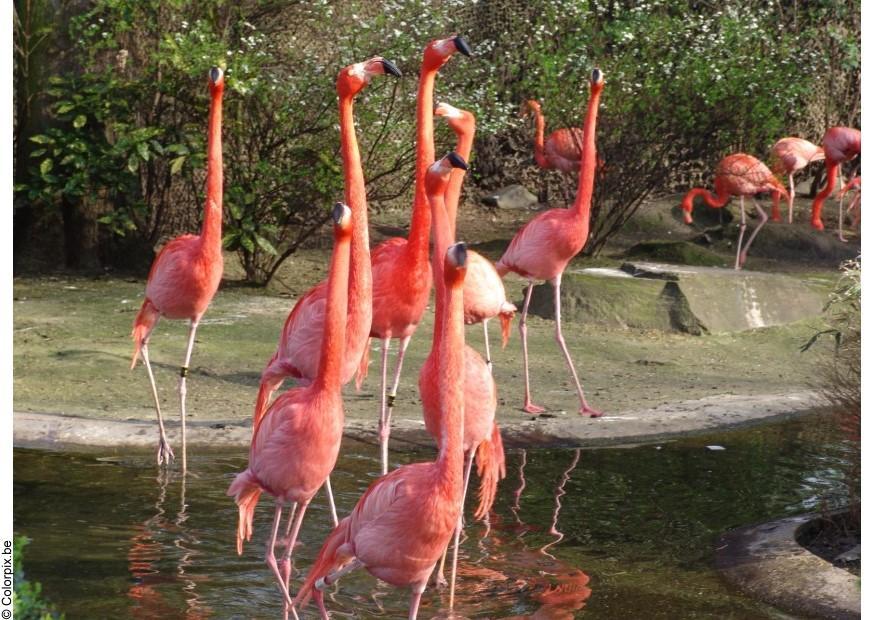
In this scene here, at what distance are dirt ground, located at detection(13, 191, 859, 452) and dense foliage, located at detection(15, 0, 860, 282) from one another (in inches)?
24.4

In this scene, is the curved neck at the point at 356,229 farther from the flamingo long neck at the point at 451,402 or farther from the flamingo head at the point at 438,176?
the flamingo long neck at the point at 451,402

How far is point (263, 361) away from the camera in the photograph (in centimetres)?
696

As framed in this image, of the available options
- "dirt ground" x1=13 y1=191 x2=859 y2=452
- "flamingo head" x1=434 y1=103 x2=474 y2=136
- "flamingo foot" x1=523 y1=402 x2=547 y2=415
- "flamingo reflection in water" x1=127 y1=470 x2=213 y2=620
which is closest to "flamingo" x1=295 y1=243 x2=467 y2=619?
"flamingo reflection in water" x1=127 y1=470 x2=213 y2=620

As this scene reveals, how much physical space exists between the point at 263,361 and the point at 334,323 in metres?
Result: 3.58

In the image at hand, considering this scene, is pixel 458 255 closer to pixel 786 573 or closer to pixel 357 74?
pixel 357 74

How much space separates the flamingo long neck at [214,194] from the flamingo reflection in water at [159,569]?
1.13 meters

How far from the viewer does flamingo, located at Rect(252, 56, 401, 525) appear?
12.8 feet

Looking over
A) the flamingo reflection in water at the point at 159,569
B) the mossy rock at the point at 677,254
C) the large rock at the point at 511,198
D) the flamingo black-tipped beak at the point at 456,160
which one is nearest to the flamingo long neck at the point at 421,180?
Answer: the flamingo black-tipped beak at the point at 456,160

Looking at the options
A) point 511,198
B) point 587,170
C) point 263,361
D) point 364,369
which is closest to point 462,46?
point 364,369
